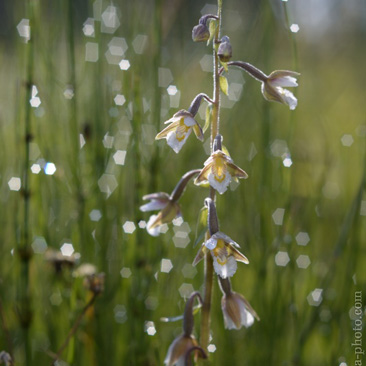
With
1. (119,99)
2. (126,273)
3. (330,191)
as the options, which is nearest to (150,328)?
(126,273)

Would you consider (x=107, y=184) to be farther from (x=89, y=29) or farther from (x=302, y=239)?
(x=302, y=239)

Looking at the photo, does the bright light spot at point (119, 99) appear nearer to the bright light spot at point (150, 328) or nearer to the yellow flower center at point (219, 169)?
the bright light spot at point (150, 328)

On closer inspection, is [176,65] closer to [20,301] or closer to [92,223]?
[92,223]

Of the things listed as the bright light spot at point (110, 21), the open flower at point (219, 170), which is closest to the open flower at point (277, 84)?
the open flower at point (219, 170)

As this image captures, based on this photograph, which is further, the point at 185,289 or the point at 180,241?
the point at 180,241

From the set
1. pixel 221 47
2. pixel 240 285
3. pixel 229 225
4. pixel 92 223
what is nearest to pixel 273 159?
pixel 229 225

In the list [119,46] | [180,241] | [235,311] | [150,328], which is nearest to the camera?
[235,311]
